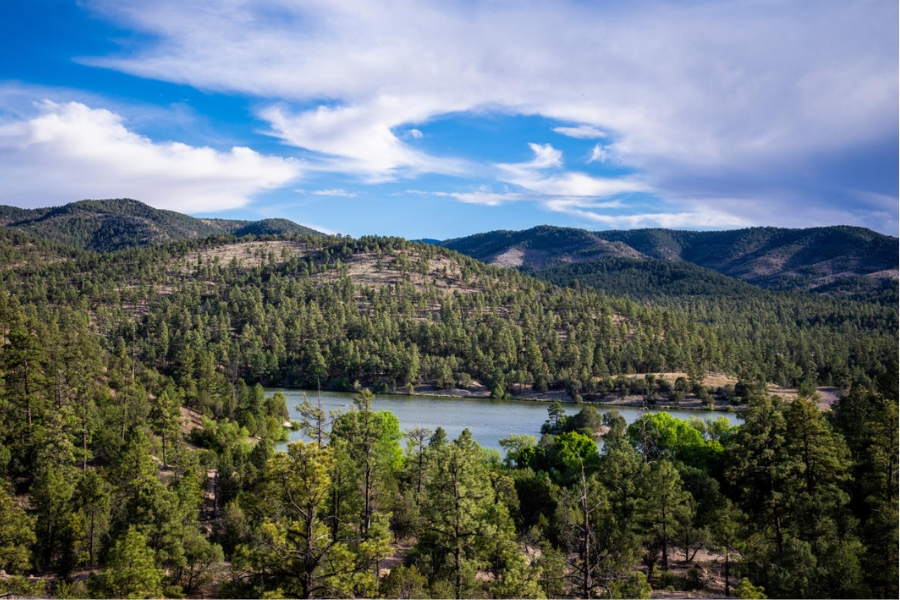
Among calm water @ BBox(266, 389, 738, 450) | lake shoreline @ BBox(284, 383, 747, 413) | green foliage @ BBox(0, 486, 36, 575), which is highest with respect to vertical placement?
green foliage @ BBox(0, 486, 36, 575)

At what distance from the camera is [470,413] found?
4493 inches

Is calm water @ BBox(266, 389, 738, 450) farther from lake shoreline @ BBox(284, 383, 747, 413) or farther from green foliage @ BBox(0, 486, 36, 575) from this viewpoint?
green foliage @ BBox(0, 486, 36, 575)

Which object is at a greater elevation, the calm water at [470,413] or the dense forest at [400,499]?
the dense forest at [400,499]

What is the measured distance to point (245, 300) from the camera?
187250mm

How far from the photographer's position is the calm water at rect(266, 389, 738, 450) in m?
94.8

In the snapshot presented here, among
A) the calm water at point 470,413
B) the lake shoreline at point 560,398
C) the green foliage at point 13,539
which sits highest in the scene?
the green foliage at point 13,539

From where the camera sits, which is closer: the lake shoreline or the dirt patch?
the dirt patch

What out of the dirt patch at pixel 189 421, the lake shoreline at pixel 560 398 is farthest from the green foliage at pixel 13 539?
the lake shoreline at pixel 560 398

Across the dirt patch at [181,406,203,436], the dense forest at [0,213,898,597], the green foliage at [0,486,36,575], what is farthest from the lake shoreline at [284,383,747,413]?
the green foliage at [0,486,36,575]

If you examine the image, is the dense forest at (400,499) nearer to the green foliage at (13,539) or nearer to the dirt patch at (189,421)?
the green foliage at (13,539)

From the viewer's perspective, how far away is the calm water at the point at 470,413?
94.8m

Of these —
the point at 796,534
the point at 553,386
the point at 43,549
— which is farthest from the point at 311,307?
the point at 796,534

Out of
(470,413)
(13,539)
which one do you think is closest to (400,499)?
(13,539)

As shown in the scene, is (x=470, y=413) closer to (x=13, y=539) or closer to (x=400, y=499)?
(x=400, y=499)
